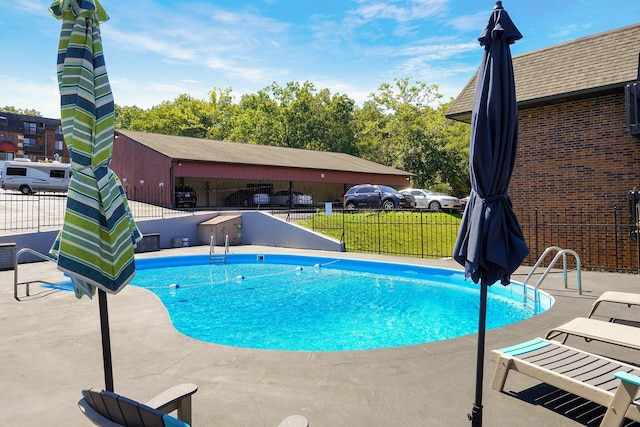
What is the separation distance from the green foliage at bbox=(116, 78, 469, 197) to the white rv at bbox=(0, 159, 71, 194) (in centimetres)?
2265

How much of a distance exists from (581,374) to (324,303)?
659 centimetres

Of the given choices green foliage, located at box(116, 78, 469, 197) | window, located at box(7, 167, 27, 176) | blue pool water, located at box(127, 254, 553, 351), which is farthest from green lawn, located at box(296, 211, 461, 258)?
window, located at box(7, 167, 27, 176)

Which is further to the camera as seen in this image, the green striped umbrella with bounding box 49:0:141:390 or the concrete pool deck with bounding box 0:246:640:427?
the concrete pool deck with bounding box 0:246:640:427

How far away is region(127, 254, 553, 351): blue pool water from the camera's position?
7255 millimetres

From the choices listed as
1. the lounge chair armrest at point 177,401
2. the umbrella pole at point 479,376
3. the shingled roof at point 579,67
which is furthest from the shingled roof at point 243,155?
the umbrella pole at point 479,376

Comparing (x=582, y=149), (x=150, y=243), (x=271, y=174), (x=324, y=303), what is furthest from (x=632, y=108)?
(x=271, y=174)

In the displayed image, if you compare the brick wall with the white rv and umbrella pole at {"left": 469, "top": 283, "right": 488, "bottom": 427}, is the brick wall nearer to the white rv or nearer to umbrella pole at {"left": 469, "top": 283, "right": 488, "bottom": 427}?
umbrella pole at {"left": 469, "top": 283, "right": 488, "bottom": 427}

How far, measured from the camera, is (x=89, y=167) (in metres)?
2.58

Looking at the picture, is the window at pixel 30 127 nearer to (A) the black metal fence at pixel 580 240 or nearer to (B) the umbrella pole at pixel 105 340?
(A) the black metal fence at pixel 580 240

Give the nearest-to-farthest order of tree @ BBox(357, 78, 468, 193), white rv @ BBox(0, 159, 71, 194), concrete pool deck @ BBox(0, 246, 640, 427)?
concrete pool deck @ BBox(0, 246, 640, 427) < white rv @ BBox(0, 159, 71, 194) < tree @ BBox(357, 78, 468, 193)

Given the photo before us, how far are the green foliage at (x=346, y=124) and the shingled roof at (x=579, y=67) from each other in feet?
80.0

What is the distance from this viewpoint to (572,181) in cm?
1222

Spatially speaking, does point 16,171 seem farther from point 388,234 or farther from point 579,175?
point 579,175

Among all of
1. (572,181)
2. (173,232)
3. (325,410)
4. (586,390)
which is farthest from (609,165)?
(173,232)
